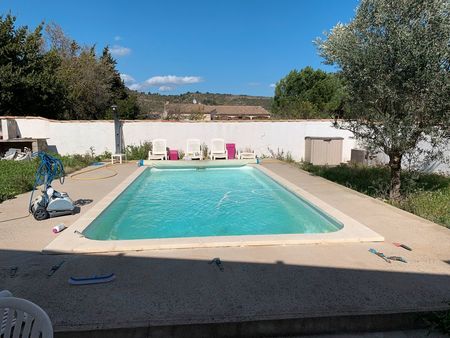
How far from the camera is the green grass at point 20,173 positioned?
24.8 feet

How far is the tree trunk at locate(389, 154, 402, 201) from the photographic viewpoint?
6945 mm

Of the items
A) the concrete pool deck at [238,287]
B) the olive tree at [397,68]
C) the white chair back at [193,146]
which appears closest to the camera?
the concrete pool deck at [238,287]

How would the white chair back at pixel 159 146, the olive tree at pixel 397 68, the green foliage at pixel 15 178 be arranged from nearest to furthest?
1. the olive tree at pixel 397 68
2. the green foliage at pixel 15 178
3. the white chair back at pixel 159 146

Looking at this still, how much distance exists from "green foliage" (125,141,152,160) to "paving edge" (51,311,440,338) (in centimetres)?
1213

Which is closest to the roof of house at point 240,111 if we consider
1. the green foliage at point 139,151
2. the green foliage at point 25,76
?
the green foliage at point 25,76

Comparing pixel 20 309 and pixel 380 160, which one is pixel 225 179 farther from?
pixel 20 309

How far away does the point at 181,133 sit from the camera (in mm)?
15086

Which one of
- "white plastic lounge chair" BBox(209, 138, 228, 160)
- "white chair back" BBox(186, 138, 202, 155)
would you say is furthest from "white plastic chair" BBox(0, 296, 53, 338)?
"white chair back" BBox(186, 138, 202, 155)

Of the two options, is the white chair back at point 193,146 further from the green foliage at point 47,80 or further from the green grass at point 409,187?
the green foliage at point 47,80

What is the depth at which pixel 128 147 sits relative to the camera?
1473cm

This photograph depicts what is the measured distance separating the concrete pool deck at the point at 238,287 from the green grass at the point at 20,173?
11.0 feet

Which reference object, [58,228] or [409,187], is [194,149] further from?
[58,228]

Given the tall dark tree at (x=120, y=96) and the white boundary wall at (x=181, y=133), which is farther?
the tall dark tree at (x=120, y=96)

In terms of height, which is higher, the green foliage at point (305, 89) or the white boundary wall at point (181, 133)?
the green foliage at point (305, 89)
